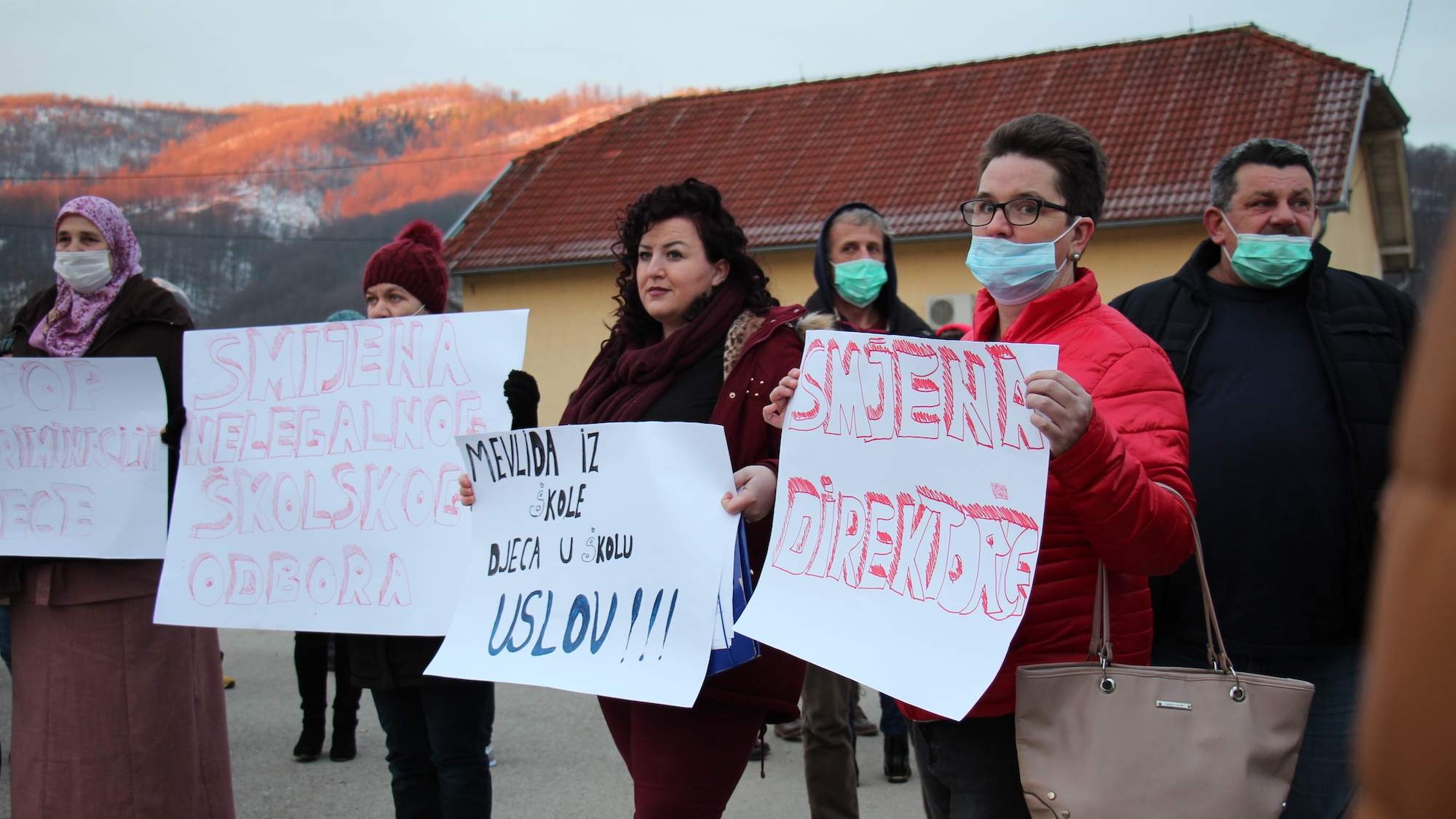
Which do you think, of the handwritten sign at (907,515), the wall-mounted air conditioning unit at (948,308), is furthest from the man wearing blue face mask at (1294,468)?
the wall-mounted air conditioning unit at (948,308)

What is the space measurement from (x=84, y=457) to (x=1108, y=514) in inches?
129

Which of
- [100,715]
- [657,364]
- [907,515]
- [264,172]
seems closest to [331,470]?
[100,715]

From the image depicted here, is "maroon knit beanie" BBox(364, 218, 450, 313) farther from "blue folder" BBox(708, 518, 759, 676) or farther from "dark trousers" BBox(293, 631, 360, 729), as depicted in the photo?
"dark trousers" BBox(293, 631, 360, 729)

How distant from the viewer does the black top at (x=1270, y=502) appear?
282 cm

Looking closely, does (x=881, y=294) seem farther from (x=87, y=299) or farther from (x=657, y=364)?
(x=87, y=299)

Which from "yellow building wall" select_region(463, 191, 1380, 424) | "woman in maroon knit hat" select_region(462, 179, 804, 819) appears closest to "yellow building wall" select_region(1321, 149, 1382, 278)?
"yellow building wall" select_region(463, 191, 1380, 424)

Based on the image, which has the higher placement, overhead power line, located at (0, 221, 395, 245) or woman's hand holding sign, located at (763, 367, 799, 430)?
overhead power line, located at (0, 221, 395, 245)

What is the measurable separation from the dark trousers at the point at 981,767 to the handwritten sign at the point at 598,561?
52cm

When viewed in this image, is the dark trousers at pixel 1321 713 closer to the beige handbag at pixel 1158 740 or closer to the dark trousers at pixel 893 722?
the beige handbag at pixel 1158 740

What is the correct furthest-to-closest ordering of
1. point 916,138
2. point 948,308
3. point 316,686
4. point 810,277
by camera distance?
point 916,138, point 810,277, point 948,308, point 316,686

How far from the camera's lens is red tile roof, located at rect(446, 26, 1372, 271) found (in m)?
18.8

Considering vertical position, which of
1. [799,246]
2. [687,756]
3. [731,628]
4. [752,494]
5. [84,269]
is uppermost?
[799,246]

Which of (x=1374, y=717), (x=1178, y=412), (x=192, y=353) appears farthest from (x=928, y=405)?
(x=192, y=353)

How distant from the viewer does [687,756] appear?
2.76 m
